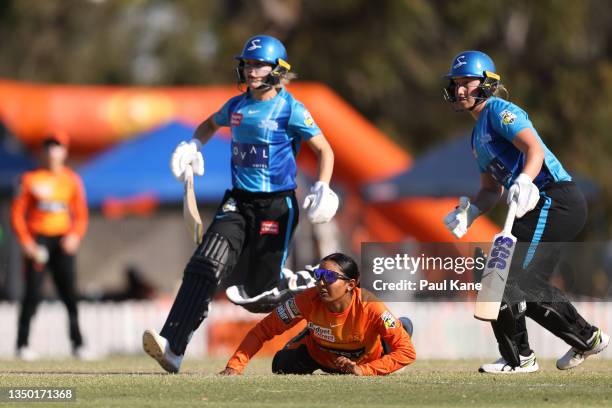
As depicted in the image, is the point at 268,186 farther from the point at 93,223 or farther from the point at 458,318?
the point at 93,223

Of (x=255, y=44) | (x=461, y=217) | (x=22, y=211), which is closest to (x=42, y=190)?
(x=22, y=211)

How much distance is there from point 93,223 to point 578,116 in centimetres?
1028

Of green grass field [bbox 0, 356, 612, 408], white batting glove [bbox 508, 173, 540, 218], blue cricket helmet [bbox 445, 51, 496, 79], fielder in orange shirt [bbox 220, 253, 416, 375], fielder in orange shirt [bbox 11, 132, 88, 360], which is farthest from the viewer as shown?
fielder in orange shirt [bbox 11, 132, 88, 360]

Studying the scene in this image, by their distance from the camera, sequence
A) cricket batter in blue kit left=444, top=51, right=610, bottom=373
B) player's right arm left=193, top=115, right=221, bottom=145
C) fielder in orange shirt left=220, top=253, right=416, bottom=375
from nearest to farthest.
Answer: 1. cricket batter in blue kit left=444, top=51, right=610, bottom=373
2. fielder in orange shirt left=220, top=253, right=416, bottom=375
3. player's right arm left=193, top=115, right=221, bottom=145

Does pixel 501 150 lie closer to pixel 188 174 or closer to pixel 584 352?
pixel 584 352

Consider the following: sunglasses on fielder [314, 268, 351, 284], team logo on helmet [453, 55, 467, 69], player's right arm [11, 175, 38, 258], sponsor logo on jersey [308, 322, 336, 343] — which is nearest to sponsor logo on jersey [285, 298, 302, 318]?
sponsor logo on jersey [308, 322, 336, 343]

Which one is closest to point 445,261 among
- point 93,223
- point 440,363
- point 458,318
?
point 440,363

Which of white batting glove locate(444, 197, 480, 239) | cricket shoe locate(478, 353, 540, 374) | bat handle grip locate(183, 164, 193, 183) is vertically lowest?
cricket shoe locate(478, 353, 540, 374)

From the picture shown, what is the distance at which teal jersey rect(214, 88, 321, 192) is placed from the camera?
8.53 metres

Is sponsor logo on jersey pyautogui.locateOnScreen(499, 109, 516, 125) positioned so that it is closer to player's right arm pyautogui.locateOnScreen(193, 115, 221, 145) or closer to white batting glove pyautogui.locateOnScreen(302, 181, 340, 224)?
white batting glove pyautogui.locateOnScreen(302, 181, 340, 224)

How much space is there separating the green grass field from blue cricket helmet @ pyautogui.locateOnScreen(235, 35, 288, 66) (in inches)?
80.6

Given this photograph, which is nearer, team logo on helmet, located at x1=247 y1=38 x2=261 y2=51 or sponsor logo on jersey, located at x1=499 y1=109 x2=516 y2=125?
sponsor logo on jersey, located at x1=499 y1=109 x2=516 y2=125

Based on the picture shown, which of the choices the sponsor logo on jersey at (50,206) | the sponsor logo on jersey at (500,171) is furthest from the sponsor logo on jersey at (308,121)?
the sponsor logo on jersey at (50,206)

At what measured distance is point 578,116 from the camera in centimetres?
2764
